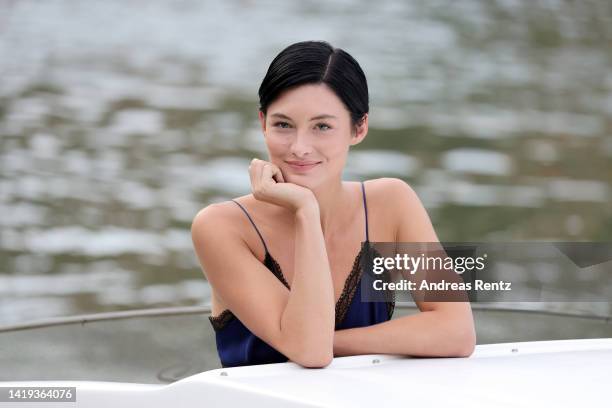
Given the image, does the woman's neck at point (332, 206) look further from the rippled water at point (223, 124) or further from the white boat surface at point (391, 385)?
the rippled water at point (223, 124)

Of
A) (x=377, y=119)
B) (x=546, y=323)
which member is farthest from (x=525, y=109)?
(x=546, y=323)

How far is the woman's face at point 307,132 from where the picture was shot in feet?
3.88

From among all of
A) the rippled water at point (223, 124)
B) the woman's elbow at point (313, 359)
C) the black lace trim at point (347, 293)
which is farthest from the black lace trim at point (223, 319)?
the rippled water at point (223, 124)

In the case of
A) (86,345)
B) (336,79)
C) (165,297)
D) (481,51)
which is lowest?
(165,297)

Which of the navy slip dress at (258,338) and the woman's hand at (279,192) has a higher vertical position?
the woman's hand at (279,192)

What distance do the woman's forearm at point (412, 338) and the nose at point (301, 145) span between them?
0.79 feet

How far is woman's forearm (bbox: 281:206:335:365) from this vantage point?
Answer: 1079 millimetres

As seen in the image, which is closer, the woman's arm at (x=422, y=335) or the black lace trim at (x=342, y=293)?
the woman's arm at (x=422, y=335)

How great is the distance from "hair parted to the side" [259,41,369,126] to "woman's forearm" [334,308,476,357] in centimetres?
30

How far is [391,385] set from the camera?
0.93m

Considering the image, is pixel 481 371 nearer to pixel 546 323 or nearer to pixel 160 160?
pixel 546 323

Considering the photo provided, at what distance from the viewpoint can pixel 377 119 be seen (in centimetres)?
439

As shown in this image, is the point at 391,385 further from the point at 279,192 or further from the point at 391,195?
the point at 391,195

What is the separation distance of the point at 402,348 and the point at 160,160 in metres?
3.51
